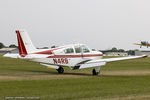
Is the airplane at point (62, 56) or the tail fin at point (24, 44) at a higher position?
the tail fin at point (24, 44)

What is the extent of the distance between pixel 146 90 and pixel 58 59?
10.6 metres

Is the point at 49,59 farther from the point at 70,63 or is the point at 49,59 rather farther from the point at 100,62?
the point at 100,62

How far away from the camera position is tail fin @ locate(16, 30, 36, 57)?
25.4 m

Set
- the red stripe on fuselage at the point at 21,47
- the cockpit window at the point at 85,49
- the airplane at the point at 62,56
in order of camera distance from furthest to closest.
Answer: the cockpit window at the point at 85,49 < the red stripe on fuselage at the point at 21,47 < the airplane at the point at 62,56

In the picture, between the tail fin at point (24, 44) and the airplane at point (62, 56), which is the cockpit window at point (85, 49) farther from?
the tail fin at point (24, 44)

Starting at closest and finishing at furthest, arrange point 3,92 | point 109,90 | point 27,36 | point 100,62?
1. point 3,92
2. point 109,90
3. point 100,62
4. point 27,36

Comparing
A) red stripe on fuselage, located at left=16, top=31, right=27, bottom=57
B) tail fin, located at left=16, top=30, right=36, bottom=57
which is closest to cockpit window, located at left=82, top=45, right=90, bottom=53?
tail fin, located at left=16, top=30, right=36, bottom=57

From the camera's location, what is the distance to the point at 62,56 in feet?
82.6

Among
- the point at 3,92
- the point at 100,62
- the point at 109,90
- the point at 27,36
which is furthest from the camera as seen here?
the point at 27,36

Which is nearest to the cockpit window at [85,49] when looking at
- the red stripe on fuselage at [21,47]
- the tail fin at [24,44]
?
the tail fin at [24,44]

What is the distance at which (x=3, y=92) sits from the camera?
14.3 m

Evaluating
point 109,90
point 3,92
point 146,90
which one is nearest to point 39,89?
point 3,92

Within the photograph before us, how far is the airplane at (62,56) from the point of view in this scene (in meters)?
24.6

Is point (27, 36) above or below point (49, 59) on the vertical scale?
above
